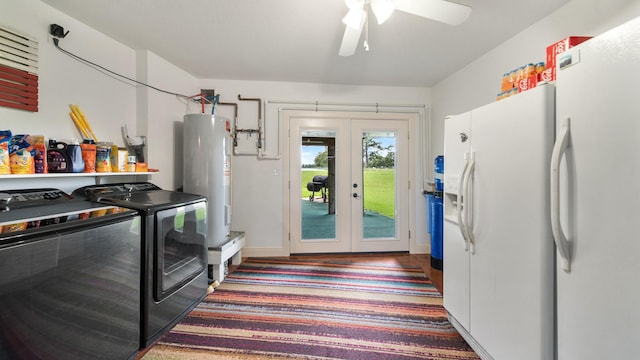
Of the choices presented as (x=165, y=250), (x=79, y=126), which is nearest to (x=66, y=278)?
(x=165, y=250)

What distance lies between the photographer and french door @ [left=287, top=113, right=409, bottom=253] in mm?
3295

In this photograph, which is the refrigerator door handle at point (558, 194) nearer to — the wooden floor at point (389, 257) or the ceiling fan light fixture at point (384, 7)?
the ceiling fan light fixture at point (384, 7)

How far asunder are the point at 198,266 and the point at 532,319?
229cm

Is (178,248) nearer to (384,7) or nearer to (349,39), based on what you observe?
(349,39)

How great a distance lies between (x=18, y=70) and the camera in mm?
1525

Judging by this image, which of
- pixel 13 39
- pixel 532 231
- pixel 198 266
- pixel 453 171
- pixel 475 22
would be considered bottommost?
pixel 198 266

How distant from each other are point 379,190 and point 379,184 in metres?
0.09

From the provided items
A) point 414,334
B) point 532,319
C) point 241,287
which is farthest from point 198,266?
point 532,319

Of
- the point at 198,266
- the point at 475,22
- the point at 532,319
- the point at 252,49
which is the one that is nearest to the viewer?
the point at 532,319

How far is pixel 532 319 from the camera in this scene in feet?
3.59

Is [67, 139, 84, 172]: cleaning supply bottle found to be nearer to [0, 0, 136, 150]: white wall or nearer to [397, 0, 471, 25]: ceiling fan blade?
[0, 0, 136, 150]: white wall

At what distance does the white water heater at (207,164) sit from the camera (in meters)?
2.51

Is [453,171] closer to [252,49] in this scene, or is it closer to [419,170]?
[419,170]

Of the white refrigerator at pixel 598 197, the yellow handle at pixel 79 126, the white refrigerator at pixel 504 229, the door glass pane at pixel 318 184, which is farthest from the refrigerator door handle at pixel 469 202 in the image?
the yellow handle at pixel 79 126
